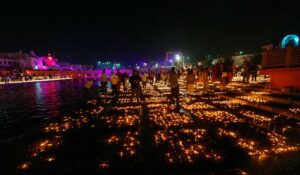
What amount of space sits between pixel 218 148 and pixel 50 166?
13.2 ft

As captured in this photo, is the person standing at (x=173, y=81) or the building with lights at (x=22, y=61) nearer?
the person standing at (x=173, y=81)

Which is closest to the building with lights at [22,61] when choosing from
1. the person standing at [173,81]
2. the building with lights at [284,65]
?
the person standing at [173,81]

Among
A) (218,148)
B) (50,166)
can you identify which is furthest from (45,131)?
(218,148)

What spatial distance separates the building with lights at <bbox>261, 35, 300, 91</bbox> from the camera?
1138cm

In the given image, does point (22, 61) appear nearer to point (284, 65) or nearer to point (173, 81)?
point (173, 81)

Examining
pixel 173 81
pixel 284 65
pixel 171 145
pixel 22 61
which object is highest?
pixel 22 61

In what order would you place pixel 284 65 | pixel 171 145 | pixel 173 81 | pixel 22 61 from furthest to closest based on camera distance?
pixel 22 61
pixel 284 65
pixel 173 81
pixel 171 145

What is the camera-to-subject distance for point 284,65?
12219 mm

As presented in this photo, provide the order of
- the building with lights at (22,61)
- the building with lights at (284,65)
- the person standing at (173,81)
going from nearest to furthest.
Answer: the person standing at (173,81) → the building with lights at (284,65) → the building with lights at (22,61)

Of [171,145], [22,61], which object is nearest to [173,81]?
[171,145]

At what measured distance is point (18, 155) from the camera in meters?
4.86

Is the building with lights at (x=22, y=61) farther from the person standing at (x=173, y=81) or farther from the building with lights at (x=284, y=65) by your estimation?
the building with lights at (x=284, y=65)

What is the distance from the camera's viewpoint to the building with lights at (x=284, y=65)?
11375 millimetres

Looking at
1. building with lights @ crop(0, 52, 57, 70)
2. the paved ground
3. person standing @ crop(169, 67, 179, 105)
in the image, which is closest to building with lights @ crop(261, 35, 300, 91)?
the paved ground
